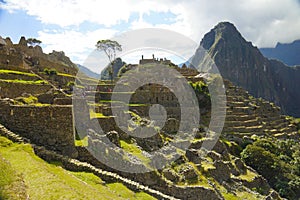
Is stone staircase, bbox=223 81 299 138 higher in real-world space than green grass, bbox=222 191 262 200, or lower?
higher

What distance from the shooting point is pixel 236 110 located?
202 ft

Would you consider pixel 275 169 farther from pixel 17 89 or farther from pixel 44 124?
pixel 17 89

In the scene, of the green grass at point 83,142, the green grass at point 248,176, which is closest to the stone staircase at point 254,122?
the green grass at point 248,176

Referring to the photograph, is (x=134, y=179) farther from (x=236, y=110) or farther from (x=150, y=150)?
(x=236, y=110)

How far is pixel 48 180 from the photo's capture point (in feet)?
30.9

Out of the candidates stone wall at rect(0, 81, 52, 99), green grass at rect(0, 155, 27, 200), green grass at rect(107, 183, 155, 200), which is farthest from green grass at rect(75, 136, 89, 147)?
stone wall at rect(0, 81, 52, 99)

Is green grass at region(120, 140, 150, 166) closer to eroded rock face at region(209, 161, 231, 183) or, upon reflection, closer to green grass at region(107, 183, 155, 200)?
green grass at region(107, 183, 155, 200)

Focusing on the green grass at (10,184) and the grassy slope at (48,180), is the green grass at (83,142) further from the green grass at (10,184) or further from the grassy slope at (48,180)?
the green grass at (10,184)

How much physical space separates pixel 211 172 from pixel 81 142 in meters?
11.6

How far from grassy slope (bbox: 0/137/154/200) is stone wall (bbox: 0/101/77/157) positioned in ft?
4.49

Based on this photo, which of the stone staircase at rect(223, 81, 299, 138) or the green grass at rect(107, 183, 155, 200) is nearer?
the green grass at rect(107, 183, 155, 200)

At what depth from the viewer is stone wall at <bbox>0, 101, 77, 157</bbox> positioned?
13.2m

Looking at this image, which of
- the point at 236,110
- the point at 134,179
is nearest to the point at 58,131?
the point at 134,179

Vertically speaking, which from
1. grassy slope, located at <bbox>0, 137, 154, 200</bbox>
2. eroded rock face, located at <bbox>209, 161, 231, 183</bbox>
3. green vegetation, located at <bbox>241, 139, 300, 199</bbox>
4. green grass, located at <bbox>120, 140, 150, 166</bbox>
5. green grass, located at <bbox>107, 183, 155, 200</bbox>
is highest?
grassy slope, located at <bbox>0, 137, 154, 200</bbox>
